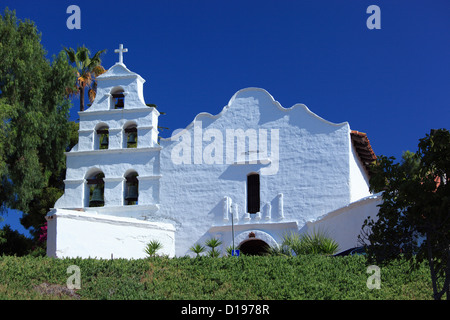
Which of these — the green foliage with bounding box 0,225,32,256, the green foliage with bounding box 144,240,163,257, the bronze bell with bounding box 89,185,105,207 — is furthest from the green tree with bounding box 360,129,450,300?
the green foliage with bounding box 0,225,32,256

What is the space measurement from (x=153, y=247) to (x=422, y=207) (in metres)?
13.8

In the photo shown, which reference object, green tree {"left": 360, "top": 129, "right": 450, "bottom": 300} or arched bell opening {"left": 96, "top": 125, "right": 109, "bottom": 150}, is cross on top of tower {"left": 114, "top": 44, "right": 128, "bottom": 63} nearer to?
arched bell opening {"left": 96, "top": 125, "right": 109, "bottom": 150}

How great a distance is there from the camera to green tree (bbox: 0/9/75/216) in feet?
89.3

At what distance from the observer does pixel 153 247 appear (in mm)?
23953

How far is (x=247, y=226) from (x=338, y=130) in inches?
224

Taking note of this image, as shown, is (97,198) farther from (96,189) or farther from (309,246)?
(309,246)

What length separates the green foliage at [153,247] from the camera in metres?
23.8

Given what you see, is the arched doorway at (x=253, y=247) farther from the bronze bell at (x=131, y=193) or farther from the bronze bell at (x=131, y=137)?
the bronze bell at (x=131, y=137)

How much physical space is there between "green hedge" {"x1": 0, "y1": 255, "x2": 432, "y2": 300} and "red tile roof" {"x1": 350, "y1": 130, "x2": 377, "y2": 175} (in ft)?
28.7

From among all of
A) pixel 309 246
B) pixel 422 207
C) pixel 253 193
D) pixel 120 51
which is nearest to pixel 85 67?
pixel 120 51

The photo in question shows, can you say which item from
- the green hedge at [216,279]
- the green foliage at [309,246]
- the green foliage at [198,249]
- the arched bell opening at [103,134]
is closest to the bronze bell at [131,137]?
the arched bell opening at [103,134]

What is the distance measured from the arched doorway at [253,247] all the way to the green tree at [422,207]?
1312 centimetres
